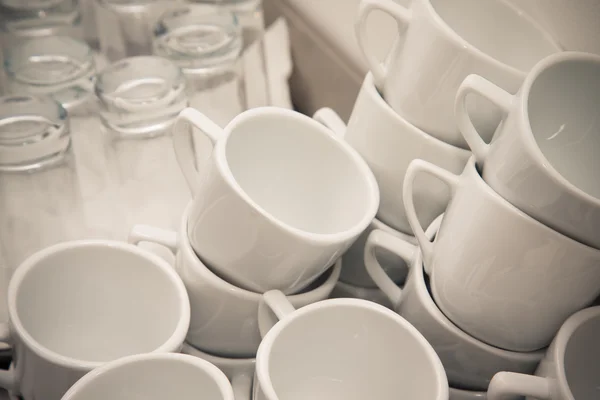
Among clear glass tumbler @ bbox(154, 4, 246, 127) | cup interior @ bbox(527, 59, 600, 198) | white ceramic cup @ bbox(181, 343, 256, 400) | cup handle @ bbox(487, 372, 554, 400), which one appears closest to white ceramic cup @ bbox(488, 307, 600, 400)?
cup handle @ bbox(487, 372, 554, 400)

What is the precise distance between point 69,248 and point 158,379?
15 centimetres

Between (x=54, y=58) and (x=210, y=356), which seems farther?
(x=54, y=58)

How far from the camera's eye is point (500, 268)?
0.44 m

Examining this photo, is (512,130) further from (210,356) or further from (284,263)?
(210,356)

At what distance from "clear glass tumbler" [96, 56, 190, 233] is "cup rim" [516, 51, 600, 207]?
413 millimetres

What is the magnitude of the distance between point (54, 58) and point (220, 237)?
46cm

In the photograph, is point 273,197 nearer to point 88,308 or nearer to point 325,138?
point 325,138

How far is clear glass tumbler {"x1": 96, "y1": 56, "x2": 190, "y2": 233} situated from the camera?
2.43ft

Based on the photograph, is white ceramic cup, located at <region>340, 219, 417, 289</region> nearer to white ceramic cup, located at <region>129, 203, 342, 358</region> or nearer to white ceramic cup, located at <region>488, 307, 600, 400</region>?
white ceramic cup, located at <region>129, 203, 342, 358</region>

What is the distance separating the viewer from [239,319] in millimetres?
538

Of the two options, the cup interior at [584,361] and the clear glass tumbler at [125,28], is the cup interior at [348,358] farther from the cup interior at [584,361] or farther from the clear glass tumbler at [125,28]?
the clear glass tumbler at [125,28]

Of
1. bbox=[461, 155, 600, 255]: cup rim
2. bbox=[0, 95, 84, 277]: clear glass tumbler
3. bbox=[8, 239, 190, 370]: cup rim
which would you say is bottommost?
bbox=[0, 95, 84, 277]: clear glass tumbler

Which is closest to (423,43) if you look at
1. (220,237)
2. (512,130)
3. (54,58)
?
(512,130)

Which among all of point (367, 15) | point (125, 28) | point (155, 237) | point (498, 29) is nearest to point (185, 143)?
point (155, 237)
